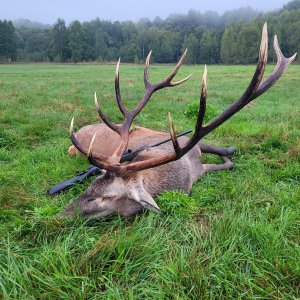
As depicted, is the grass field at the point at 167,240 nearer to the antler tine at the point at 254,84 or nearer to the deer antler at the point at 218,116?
the deer antler at the point at 218,116

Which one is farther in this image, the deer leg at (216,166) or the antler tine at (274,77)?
the deer leg at (216,166)

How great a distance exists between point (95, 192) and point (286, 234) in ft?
5.64

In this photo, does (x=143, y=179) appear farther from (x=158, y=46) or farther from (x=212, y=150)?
(x=158, y=46)

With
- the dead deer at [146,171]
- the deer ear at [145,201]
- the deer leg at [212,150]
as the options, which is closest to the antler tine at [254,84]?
the dead deer at [146,171]

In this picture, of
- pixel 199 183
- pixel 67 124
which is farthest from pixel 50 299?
pixel 67 124

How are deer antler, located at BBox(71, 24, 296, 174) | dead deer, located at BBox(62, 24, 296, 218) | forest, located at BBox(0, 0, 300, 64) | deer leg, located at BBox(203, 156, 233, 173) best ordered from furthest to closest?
forest, located at BBox(0, 0, 300, 64) → deer leg, located at BBox(203, 156, 233, 173) → dead deer, located at BBox(62, 24, 296, 218) → deer antler, located at BBox(71, 24, 296, 174)

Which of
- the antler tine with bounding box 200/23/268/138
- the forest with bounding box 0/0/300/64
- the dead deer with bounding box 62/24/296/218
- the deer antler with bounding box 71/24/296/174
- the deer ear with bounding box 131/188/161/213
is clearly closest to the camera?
the antler tine with bounding box 200/23/268/138

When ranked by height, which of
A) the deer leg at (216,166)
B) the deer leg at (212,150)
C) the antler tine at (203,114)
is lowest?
the deer leg at (216,166)

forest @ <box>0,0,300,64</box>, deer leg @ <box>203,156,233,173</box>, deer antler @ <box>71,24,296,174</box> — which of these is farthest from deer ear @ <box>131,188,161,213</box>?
forest @ <box>0,0,300,64</box>

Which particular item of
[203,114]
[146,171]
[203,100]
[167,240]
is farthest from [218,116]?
[167,240]

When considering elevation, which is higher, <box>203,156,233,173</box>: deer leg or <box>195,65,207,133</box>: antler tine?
<box>195,65,207,133</box>: antler tine

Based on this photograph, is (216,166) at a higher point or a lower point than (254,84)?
lower

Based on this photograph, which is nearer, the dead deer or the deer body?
the dead deer

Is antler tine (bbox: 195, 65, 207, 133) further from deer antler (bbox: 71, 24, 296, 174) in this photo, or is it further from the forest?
the forest
